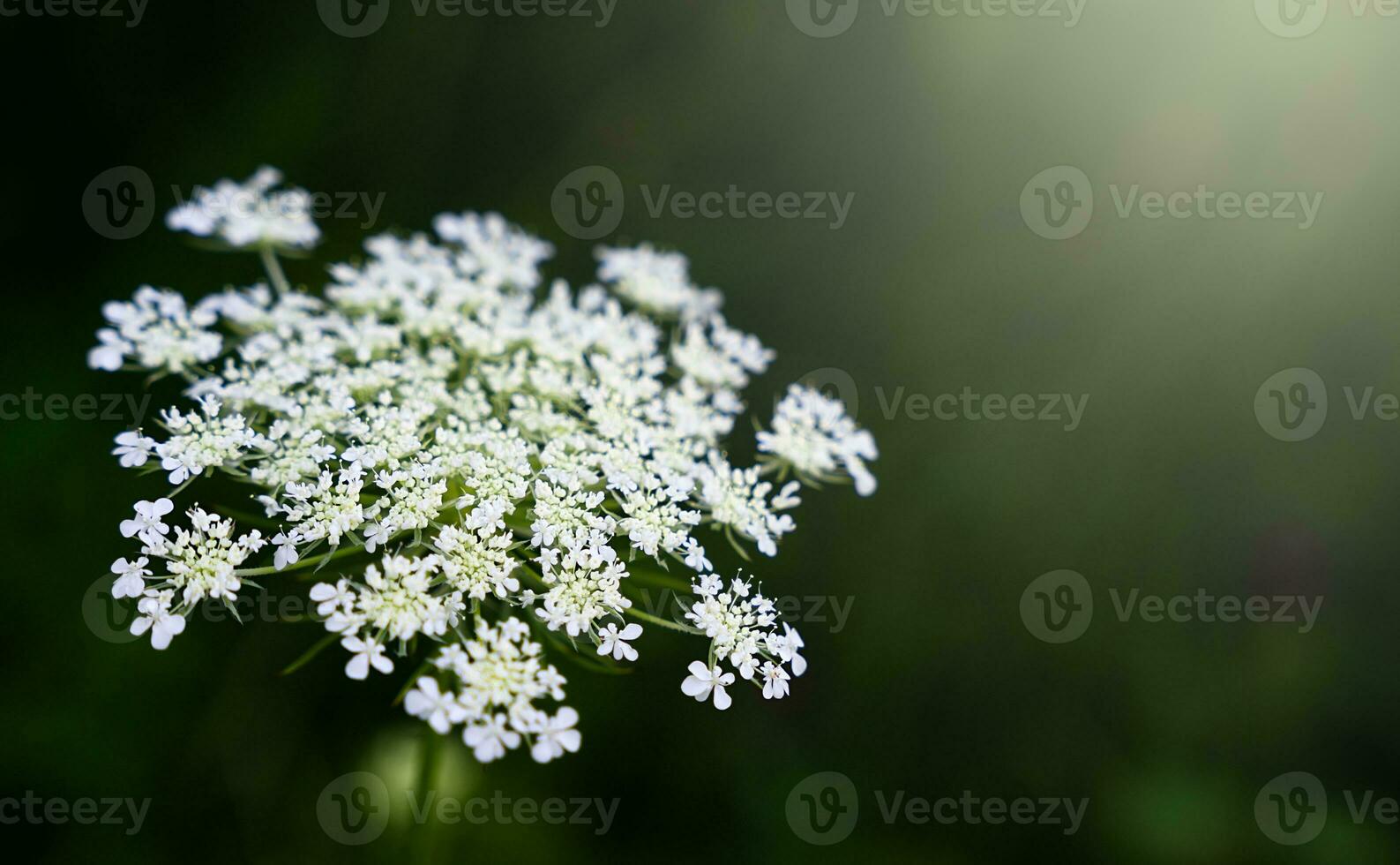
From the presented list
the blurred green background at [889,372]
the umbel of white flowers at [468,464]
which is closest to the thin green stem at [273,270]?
the umbel of white flowers at [468,464]

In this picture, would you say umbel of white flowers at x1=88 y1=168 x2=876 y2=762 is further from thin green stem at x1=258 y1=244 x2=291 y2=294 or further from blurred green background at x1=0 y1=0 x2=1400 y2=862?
blurred green background at x1=0 y1=0 x2=1400 y2=862

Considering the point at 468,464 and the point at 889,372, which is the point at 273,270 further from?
the point at 889,372

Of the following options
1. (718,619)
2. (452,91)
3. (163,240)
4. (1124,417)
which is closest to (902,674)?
(1124,417)

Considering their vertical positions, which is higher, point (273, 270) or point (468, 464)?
point (273, 270)

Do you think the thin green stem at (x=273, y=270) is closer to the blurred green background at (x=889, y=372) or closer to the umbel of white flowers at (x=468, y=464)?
the umbel of white flowers at (x=468, y=464)

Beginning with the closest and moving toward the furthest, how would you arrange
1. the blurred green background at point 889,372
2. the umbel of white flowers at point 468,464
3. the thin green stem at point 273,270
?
→ the umbel of white flowers at point 468,464, the thin green stem at point 273,270, the blurred green background at point 889,372

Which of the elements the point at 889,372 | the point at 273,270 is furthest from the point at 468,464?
the point at 889,372
